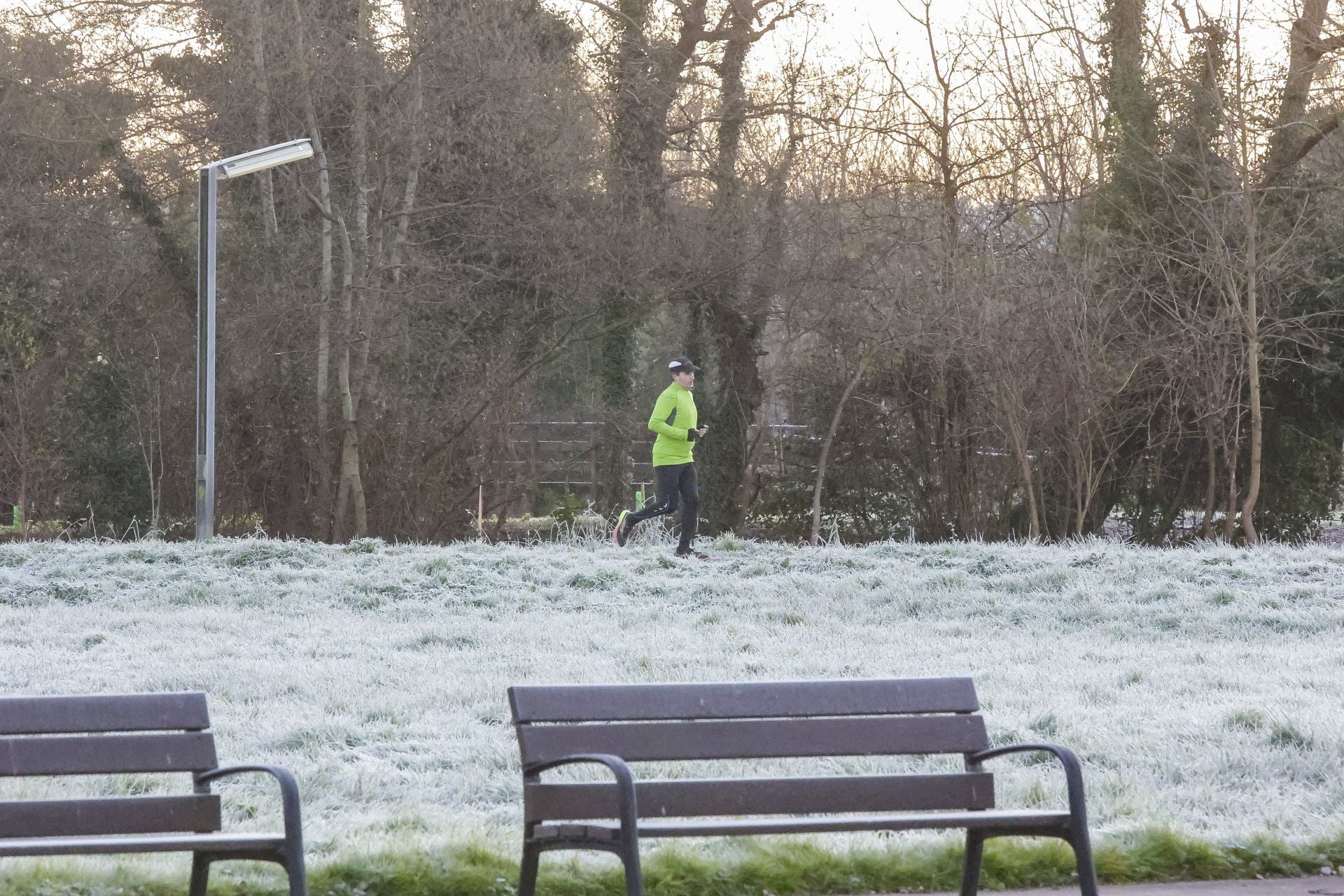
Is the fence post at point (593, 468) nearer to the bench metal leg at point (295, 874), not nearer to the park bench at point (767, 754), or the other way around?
the park bench at point (767, 754)

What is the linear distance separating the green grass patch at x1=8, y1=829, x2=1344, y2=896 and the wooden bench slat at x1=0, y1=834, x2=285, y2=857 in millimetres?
1007

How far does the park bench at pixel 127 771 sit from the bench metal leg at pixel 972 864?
1868mm

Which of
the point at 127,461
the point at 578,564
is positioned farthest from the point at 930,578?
the point at 127,461

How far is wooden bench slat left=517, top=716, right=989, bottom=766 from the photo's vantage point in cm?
418

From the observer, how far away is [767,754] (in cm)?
439

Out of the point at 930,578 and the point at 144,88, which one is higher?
the point at 144,88

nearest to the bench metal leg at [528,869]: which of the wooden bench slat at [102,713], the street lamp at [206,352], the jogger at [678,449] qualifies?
the wooden bench slat at [102,713]

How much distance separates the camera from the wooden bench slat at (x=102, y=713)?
4004 mm

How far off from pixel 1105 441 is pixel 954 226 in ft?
11.2

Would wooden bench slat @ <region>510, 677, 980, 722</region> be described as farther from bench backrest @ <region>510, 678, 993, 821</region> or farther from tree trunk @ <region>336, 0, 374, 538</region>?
tree trunk @ <region>336, 0, 374, 538</region>

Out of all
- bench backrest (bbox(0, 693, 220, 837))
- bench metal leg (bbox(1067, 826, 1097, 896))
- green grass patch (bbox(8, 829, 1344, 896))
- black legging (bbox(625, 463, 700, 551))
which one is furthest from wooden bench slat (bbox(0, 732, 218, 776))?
black legging (bbox(625, 463, 700, 551))

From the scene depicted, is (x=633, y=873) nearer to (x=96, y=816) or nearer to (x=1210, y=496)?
(x=96, y=816)

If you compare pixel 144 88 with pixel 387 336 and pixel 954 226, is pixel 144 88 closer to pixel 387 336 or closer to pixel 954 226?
pixel 387 336

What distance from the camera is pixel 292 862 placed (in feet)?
12.7
